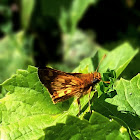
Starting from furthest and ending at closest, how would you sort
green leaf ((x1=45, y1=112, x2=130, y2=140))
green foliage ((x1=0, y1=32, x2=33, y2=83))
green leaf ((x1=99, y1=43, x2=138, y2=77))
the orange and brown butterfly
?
green foliage ((x1=0, y1=32, x2=33, y2=83)), green leaf ((x1=99, y1=43, x2=138, y2=77)), the orange and brown butterfly, green leaf ((x1=45, y1=112, x2=130, y2=140))

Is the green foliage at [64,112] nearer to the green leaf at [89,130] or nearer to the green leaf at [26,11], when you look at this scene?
the green leaf at [89,130]

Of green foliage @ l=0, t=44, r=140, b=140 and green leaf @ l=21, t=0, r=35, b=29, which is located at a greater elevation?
green leaf @ l=21, t=0, r=35, b=29

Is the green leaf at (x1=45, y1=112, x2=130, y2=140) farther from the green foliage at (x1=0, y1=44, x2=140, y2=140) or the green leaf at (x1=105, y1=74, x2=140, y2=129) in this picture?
the green leaf at (x1=105, y1=74, x2=140, y2=129)

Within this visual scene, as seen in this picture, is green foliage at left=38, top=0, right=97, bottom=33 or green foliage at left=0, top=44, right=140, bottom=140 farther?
green foliage at left=38, top=0, right=97, bottom=33

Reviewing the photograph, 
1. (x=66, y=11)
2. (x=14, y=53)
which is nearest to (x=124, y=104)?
(x=66, y=11)

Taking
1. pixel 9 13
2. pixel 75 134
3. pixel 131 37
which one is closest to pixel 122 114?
pixel 75 134

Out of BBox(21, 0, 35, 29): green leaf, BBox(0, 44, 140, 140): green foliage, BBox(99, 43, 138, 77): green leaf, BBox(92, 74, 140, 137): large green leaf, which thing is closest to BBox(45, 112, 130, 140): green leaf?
BBox(0, 44, 140, 140): green foliage

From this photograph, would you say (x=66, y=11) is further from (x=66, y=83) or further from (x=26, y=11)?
(x=66, y=83)
